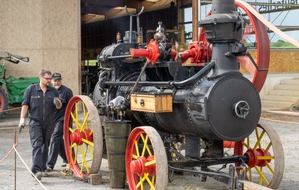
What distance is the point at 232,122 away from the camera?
497 cm

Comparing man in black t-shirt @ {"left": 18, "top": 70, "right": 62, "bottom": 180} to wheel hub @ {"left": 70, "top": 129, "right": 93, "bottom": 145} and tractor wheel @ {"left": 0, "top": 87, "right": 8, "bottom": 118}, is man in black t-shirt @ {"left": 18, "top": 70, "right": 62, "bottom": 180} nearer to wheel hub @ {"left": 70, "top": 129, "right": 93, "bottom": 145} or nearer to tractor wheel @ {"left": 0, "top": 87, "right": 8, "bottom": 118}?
wheel hub @ {"left": 70, "top": 129, "right": 93, "bottom": 145}

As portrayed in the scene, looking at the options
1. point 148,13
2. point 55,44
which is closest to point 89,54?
point 148,13

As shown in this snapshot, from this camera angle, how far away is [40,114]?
666 cm

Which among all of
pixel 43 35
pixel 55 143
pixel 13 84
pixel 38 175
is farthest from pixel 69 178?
pixel 43 35

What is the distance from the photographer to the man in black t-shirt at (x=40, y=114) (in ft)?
21.6

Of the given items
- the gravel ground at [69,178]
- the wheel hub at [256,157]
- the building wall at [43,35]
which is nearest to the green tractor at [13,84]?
the building wall at [43,35]

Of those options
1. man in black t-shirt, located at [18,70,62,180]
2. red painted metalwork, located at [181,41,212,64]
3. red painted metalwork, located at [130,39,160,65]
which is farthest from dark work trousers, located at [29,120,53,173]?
red painted metalwork, located at [181,41,212,64]

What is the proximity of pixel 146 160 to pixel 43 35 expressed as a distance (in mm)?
9560

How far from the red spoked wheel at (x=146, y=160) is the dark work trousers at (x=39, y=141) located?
139 cm

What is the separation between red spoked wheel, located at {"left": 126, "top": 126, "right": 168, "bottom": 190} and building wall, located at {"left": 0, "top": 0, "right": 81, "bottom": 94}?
8.70 meters

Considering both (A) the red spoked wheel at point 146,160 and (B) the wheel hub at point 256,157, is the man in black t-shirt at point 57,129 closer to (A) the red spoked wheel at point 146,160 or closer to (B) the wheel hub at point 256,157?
(A) the red spoked wheel at point 146,160

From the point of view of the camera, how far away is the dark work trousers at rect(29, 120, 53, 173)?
6.54 m

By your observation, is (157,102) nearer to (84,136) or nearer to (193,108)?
(193,108)

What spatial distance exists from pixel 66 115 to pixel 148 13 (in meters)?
15.1
